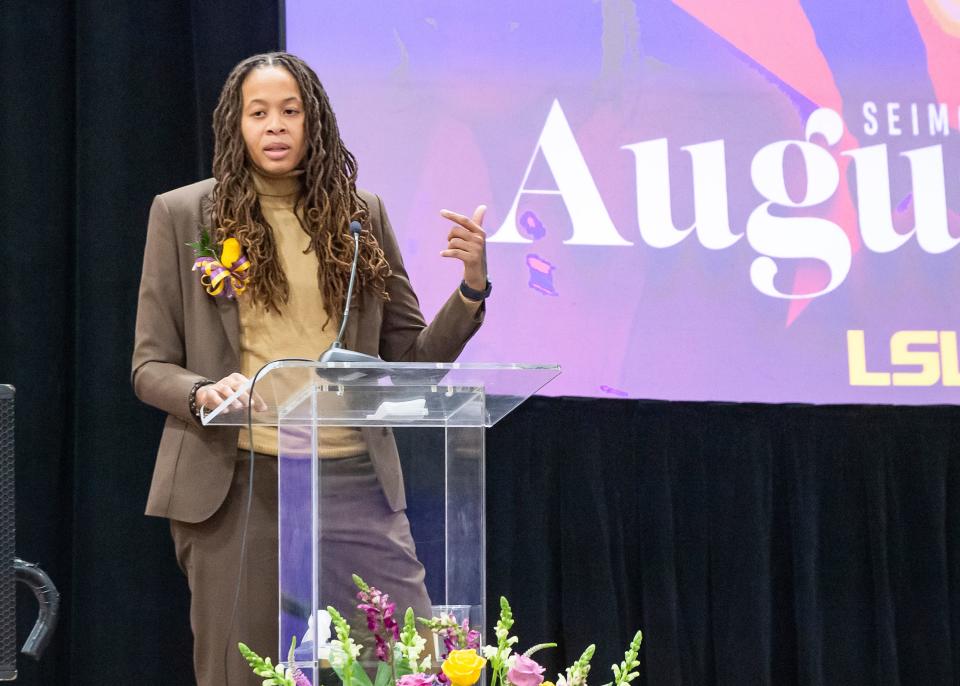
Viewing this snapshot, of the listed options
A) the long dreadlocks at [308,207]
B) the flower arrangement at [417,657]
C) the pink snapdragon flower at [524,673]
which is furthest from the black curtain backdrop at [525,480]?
the pink snapdragon flower at [524,673]

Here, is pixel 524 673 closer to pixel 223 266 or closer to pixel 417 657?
pixel 417 657

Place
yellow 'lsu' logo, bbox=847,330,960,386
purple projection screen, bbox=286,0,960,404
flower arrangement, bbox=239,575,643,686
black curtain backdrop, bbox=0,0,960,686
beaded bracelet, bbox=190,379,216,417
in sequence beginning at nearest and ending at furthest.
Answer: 1. flower arrangement, bbox=239,575,643,686
2. beaded bracelet, bbox=190,379,216,417
3. black curtain backdrop, bbox=0,0,960,686
4. purple projection screen, bbox=286,0,960,404
5. yellow 'lsu' logo, bbox=847,330,960,386

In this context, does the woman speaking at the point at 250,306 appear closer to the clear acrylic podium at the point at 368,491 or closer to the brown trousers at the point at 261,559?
the brown trousers at the point at 261,559

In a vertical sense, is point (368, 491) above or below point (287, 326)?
below

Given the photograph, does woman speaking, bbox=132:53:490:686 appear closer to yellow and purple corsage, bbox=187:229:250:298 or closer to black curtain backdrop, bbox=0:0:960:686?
yellow and purple corsage, bbox=187:229:250:298

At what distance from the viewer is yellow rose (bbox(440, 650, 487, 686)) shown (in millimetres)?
1327

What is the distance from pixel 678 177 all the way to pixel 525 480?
0.90m

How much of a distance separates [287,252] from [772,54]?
175 centimetres

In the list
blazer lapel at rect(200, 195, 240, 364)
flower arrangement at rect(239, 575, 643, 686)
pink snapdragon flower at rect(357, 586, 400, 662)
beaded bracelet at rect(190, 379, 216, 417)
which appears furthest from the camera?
blazer lapel at rect(200, 195, 240, 364)

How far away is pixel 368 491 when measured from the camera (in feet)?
5.09

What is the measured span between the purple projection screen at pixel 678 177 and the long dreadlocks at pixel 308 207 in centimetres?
87

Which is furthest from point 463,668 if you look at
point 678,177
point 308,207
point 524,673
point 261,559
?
point 678,177

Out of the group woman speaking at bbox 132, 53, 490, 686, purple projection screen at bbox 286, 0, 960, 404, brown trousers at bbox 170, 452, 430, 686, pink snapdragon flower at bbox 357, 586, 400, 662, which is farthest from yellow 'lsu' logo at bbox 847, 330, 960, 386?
pink snapdragon flower at bbox 357, 586, 400, 662

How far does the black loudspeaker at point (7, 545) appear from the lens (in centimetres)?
133
